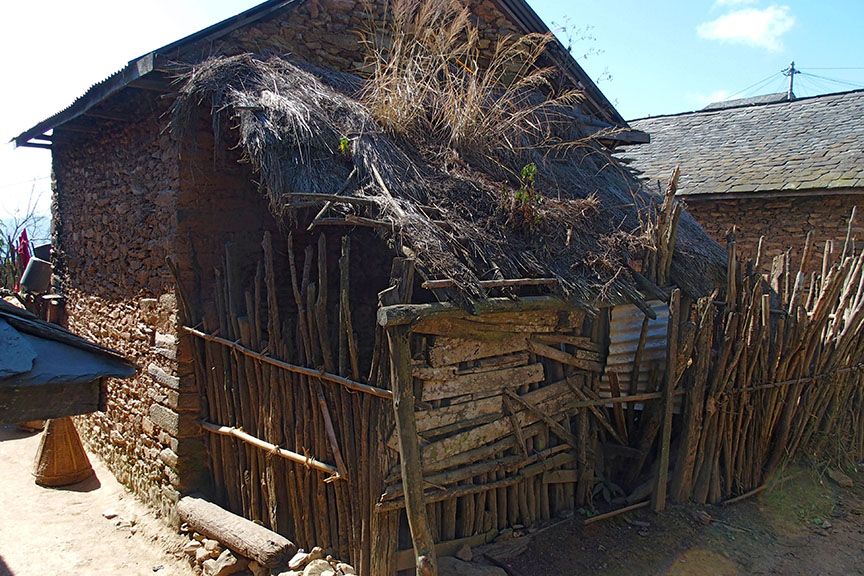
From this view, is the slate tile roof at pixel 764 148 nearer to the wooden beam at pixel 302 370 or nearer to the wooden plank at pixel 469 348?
the wooden plank at pixel 469 348

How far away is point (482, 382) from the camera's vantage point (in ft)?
14.4

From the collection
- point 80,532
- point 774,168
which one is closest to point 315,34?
point 80,532

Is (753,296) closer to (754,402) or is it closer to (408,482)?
(754,402)

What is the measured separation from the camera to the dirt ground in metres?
4.46

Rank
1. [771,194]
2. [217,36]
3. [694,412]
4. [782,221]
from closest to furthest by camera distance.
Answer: [694,412] → [217,36] → [771,194] → [782,221]

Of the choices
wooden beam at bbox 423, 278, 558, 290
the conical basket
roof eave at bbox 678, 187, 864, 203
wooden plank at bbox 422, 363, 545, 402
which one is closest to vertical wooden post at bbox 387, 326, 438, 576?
wooden plank at bbox 422, 363, 545, 402

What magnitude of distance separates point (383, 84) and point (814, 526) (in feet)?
17.7

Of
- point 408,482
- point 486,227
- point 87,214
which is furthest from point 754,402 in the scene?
point 87,214

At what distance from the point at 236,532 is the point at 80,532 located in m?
1.90

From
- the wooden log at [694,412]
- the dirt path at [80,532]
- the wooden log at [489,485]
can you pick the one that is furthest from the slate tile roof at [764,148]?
Result: the dirt path at [80,532]

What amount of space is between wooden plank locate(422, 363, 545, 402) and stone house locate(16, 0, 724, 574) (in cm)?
2

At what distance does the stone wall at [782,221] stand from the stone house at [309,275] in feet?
13.4

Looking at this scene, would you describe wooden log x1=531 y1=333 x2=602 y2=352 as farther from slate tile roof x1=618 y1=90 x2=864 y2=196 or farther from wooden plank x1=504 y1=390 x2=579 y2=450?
slate tile roof x1=618 y1=90 x2=864 y2=196

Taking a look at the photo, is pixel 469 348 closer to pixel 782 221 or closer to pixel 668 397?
pixel 668 397
